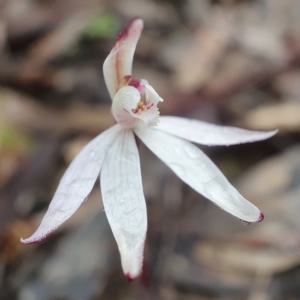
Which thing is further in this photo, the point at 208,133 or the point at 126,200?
the point at 208,133

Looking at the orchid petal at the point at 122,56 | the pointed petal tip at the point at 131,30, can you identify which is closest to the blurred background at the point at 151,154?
the orchid petal at the point at 122,56

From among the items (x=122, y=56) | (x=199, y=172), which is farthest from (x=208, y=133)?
(x=122, y=56)

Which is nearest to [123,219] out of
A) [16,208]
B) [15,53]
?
[16,208]

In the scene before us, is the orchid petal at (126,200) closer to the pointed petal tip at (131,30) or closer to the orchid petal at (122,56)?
the orchid petal at (122,56)

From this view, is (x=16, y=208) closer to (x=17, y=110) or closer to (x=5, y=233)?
(x=5, y=233)

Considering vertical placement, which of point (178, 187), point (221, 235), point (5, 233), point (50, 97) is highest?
point (50, 97)

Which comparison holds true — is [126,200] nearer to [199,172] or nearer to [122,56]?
[199,172]
